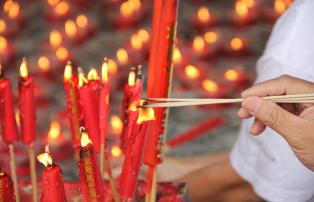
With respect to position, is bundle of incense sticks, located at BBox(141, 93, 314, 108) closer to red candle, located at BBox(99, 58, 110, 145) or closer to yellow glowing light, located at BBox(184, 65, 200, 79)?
red candle, located at BBox(99, 58, 110, 145)

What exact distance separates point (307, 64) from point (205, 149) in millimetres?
899

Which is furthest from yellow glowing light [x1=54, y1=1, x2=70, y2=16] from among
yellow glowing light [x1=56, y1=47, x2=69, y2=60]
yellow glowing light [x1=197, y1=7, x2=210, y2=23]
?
yellow glowing light [x1=197, y1=7, x2=210, y2=23]

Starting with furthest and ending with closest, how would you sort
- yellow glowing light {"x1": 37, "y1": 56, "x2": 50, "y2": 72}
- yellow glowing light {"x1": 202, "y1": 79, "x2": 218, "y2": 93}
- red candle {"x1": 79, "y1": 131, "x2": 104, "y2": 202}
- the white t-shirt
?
yellow glowing light {"x1": 37, "y1": 56, "x2": 50, "y2": 72}
yellow glowing light {"x1": 202, "y1": 79, "x2": 218, "y2": 93}
the white t-shirt
red candle {"x1": 79, "y1": 131, "x2": 104, "y2": 202}

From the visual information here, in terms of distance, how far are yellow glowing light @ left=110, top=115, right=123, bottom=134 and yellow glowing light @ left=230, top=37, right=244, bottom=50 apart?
0.82m

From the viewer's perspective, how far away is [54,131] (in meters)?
2.12

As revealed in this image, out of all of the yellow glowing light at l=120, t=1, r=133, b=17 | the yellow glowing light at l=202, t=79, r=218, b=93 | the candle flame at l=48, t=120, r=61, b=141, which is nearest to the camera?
the candle flame at l=48, t=120, r=61, b=141

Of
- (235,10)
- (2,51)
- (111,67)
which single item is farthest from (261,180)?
(235,10)

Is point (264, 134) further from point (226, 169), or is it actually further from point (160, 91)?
point (160, 91)

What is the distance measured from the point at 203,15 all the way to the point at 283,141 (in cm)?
183

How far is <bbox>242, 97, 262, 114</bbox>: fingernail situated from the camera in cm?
90

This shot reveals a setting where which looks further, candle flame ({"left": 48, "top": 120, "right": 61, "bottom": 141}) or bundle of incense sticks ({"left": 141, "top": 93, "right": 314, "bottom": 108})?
candle flame ({"left": 48, "top": 120, "right": 61, "bottom": 141})

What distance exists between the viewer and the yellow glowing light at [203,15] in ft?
10.0

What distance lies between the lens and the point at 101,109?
0.99 metres

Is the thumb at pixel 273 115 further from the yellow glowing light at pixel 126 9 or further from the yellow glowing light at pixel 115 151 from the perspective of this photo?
the yellow glowing light at pixel 126 9
